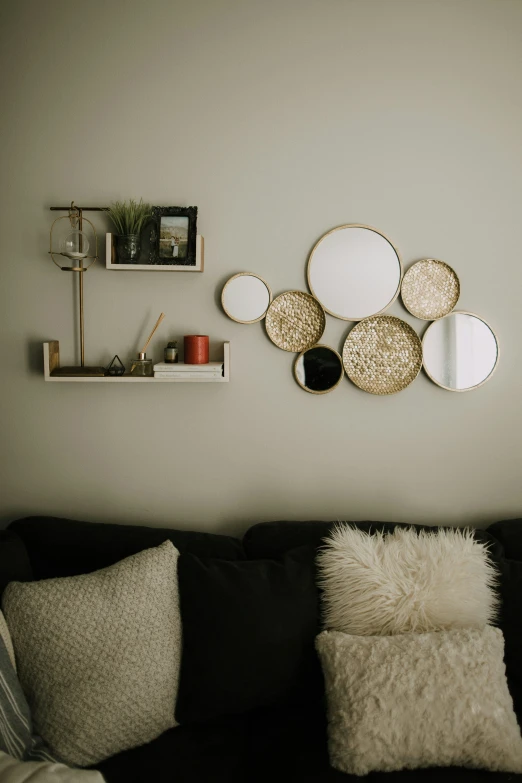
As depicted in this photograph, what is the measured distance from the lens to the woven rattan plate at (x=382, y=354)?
187 cm

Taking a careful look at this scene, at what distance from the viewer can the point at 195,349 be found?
1.74 meters

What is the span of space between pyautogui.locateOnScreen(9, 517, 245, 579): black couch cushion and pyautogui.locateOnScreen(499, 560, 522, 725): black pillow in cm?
79

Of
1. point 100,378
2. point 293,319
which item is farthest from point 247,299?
point 100,378

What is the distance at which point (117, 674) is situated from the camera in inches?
50.7

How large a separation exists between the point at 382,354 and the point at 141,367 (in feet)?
2.82

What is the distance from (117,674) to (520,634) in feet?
3.66

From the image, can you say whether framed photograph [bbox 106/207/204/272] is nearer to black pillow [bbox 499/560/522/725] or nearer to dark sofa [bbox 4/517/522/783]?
dark sofa [bbox 4/517/522/783]

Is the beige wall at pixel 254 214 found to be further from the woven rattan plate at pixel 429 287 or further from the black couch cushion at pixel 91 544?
the black couch cushion at pixel 91 544

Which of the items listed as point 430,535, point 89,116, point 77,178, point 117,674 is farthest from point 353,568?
point 89,116

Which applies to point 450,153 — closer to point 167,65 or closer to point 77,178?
point 167,65

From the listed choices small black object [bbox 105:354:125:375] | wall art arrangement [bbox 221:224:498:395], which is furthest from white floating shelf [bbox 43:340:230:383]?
wall art arrangement [bbox 221:224:498:395]

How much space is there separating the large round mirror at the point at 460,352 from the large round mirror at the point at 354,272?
23 cm

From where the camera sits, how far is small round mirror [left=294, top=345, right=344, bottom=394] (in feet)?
6.10

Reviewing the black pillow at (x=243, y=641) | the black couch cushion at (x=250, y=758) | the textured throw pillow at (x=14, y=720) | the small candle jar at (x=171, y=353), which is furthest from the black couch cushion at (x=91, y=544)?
the small candle jar at (x=171, y=353)
